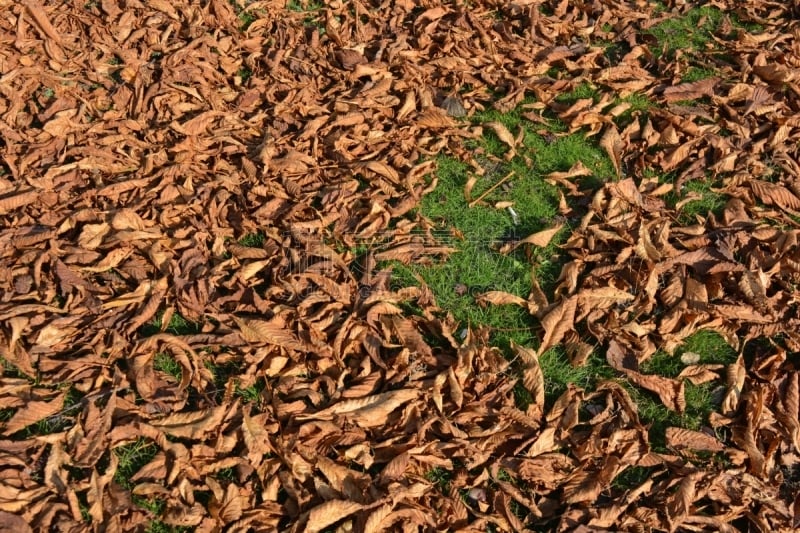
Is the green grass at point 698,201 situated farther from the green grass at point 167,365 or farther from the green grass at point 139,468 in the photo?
the green grass at point 139,468

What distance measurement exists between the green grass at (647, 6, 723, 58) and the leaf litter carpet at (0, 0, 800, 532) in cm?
11

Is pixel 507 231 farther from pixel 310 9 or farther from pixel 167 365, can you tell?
pixel 310 9

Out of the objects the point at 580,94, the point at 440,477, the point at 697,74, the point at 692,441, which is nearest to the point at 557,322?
the point at 692,441

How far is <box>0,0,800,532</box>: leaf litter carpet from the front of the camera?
9.73ft

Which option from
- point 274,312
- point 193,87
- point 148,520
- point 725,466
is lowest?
point 725,466

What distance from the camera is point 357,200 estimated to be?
4.07 meters

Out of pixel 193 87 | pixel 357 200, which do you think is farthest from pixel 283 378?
pixel 193 87

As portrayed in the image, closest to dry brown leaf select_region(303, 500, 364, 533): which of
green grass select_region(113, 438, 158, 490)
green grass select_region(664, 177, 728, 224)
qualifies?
green grass select_region(113, 438, 158, 490)

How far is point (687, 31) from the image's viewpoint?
17.7ft

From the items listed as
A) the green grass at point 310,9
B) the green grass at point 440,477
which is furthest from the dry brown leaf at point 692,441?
the green grass at point 310,9

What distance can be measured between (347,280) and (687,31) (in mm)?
3587

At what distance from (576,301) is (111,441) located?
2.30 metres

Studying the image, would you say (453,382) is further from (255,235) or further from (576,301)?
(255,235)

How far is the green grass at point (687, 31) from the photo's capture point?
5.26 meters
